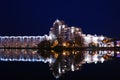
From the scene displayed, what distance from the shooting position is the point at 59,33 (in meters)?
51.7

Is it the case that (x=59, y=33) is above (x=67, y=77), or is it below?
above

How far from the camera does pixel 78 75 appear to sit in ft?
55.3

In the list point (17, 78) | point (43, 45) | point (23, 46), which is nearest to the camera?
point (17, 78)

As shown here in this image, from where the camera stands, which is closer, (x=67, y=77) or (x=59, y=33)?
(x=67, y=77)

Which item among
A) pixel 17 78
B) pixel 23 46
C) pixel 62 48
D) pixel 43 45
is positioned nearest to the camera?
pixel 17 78

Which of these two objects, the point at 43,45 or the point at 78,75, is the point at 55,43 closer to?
the point at 43,45

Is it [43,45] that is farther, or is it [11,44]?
[11,44]

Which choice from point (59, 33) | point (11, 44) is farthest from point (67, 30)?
point (11, 44)

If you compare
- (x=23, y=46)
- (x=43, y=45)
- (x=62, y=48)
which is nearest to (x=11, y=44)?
(x=23, y=46)

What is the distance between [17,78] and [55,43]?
35.8m

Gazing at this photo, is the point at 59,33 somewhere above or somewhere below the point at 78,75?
above

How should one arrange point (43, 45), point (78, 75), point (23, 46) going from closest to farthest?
point (78, 75) → point (43, 45) → point (23, 46)

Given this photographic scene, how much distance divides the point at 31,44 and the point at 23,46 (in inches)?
40.6

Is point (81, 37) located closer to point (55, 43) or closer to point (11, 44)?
point (55, 43)
